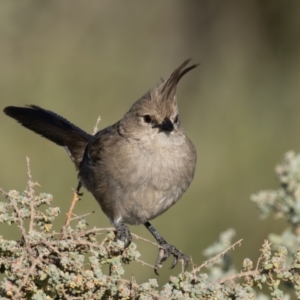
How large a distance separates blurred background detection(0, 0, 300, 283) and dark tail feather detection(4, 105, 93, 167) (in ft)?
2.48

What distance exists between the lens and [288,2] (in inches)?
277

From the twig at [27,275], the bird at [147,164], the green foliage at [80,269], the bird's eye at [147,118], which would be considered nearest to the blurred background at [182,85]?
the bird at [147,164]

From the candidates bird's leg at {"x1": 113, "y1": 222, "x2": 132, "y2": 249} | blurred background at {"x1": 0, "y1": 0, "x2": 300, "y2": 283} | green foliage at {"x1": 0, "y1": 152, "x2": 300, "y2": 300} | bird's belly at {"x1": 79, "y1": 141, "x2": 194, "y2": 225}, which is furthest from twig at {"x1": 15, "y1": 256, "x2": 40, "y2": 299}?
blurred background at {"x1": 0, "y1": 0, "x2": 300, "y2": 283}

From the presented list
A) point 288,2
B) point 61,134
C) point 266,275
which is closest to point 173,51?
point 288,2

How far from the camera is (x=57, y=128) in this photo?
15.7 feet

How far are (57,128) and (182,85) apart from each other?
7.54 ft

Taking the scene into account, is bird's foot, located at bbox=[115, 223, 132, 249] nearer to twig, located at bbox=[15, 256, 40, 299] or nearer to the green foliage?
the green foliage

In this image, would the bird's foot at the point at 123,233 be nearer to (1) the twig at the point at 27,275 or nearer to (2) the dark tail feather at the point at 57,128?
(2) the dark tail feather at the point at 57,128

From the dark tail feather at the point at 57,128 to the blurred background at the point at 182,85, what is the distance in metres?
0.76

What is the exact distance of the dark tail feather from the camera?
15.5 ft

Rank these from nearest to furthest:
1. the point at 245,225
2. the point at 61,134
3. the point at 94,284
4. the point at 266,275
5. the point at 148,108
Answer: the point at 94,284 → the point at 266,275 → the point at 148,108 → the point at 61,134 → the point at 245,225

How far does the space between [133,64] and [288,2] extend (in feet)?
4.92

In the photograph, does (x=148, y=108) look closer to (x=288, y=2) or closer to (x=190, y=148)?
(x=190, y=148)

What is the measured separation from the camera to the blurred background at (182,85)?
5.78m
